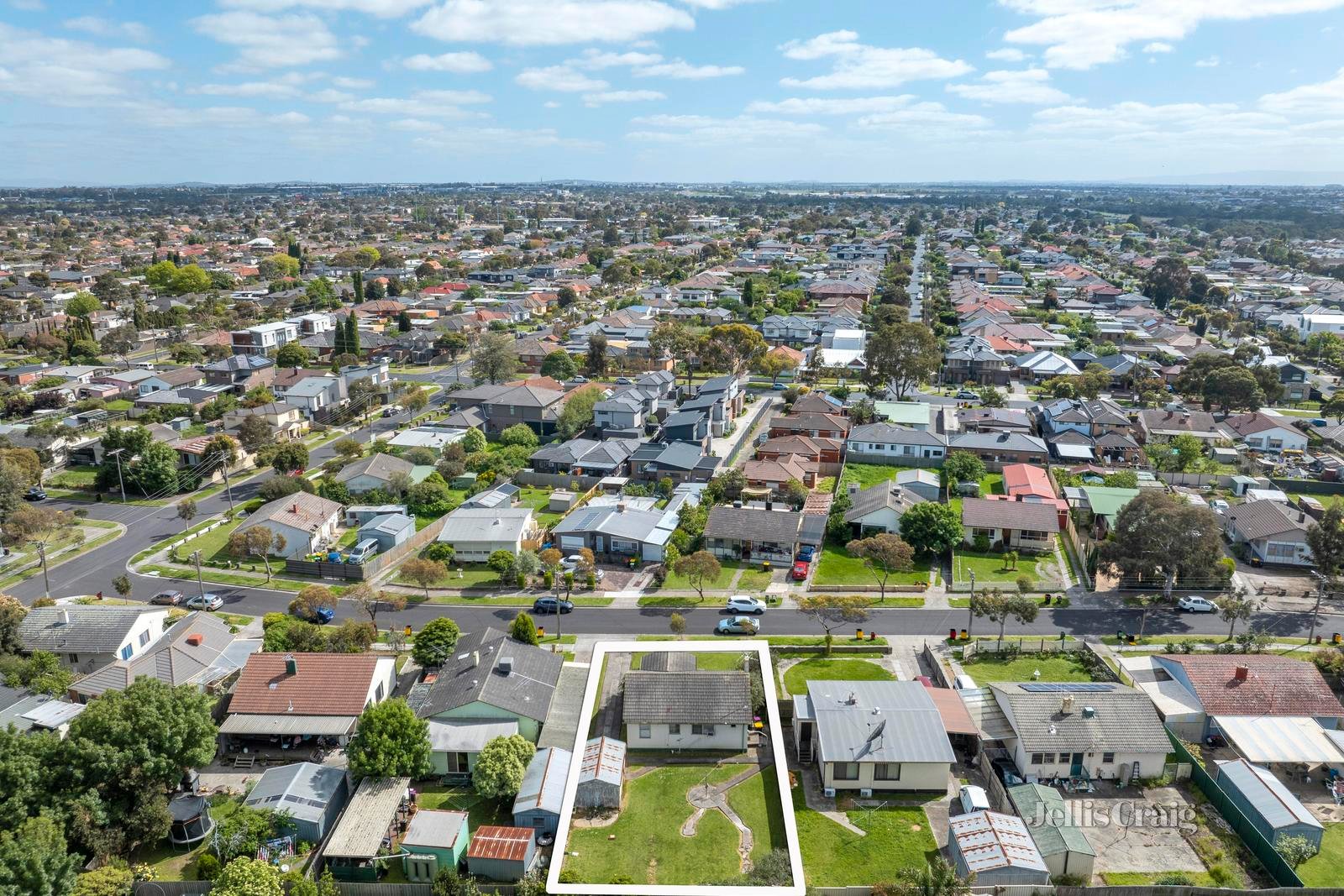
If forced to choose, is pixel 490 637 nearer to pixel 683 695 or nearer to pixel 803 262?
pixel 683 695

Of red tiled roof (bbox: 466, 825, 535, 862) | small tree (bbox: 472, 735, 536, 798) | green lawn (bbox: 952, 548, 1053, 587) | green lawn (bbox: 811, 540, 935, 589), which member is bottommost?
green lawn (bbox: 811, 540, 935, 589)

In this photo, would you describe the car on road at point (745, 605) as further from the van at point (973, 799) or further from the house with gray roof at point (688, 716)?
Result: the van at point (973, 799)

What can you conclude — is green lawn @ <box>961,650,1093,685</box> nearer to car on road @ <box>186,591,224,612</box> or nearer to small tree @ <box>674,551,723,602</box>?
small tree @ <box>674,551,723,602</box>

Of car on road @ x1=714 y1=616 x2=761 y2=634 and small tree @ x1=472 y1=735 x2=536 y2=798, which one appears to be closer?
small tree @ x1=472 y1=735 x2=536 y2=798

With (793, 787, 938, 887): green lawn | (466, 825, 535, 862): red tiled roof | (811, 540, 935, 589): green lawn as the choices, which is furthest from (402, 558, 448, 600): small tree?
(793, 787, 938, 887): green lawn

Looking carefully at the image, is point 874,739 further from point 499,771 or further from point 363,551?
point 363,551

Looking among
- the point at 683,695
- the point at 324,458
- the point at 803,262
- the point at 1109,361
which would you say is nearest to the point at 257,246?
the point at 803,262

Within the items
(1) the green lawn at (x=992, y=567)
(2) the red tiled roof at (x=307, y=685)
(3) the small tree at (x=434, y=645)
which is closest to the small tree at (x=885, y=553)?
(1) the green lawn at (x=992, y=567)
